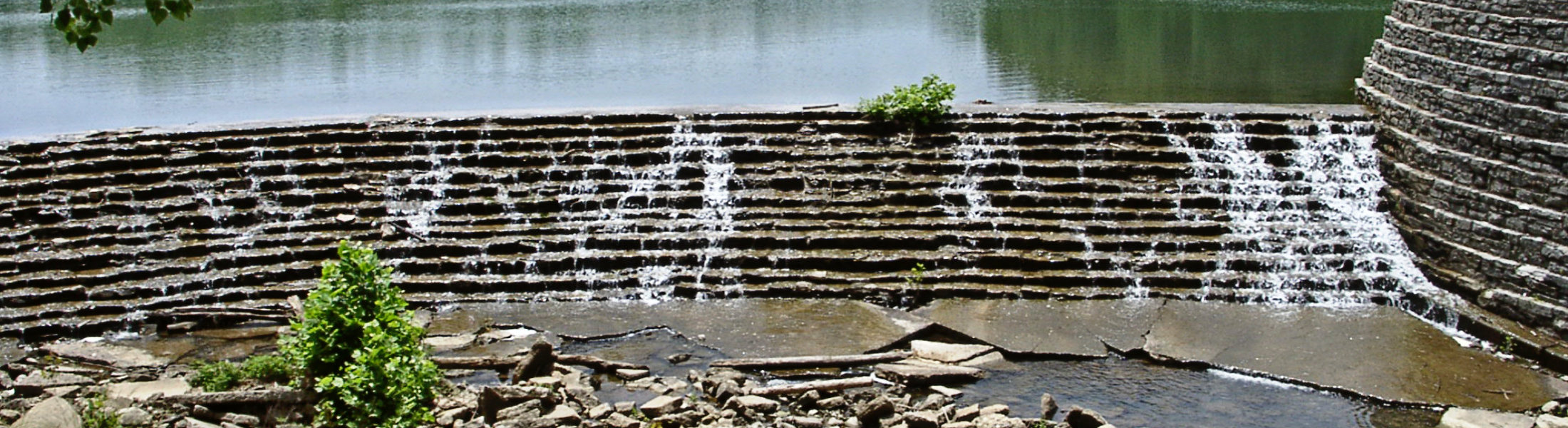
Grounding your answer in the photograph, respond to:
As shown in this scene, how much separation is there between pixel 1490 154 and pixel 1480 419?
356 centimetres

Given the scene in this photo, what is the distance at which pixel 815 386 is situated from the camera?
33.6 ft

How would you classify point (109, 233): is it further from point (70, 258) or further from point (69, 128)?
point (69, 128)

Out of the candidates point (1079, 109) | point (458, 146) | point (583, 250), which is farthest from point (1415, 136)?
point (458, 146)

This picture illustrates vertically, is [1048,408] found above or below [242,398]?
below

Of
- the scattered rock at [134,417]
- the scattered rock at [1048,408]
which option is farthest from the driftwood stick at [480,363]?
the scattered rock at [1048,408]

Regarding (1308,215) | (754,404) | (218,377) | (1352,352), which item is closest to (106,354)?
(218,377)

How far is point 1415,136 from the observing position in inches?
521

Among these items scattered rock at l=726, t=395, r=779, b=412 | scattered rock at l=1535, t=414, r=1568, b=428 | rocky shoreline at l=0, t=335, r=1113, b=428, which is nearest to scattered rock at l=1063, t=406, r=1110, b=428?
rocky shoreline at l=0, t=335, r=1113, b=428

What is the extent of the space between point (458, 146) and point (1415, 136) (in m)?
10.2

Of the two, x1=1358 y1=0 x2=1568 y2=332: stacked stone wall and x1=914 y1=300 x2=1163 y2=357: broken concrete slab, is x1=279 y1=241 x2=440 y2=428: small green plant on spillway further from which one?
x1=1358 y1=0 x2=1568 y2=332: stacked stone wall

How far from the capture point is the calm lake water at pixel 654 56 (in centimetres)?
2203

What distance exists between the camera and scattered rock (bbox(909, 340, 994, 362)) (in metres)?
11.0

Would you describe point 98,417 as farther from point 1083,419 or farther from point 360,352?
point 1083,419

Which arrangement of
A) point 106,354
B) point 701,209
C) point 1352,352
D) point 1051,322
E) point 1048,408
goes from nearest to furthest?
point 1048,408
point 1352,352
point 106,354
point 1051,322
point 701,209
